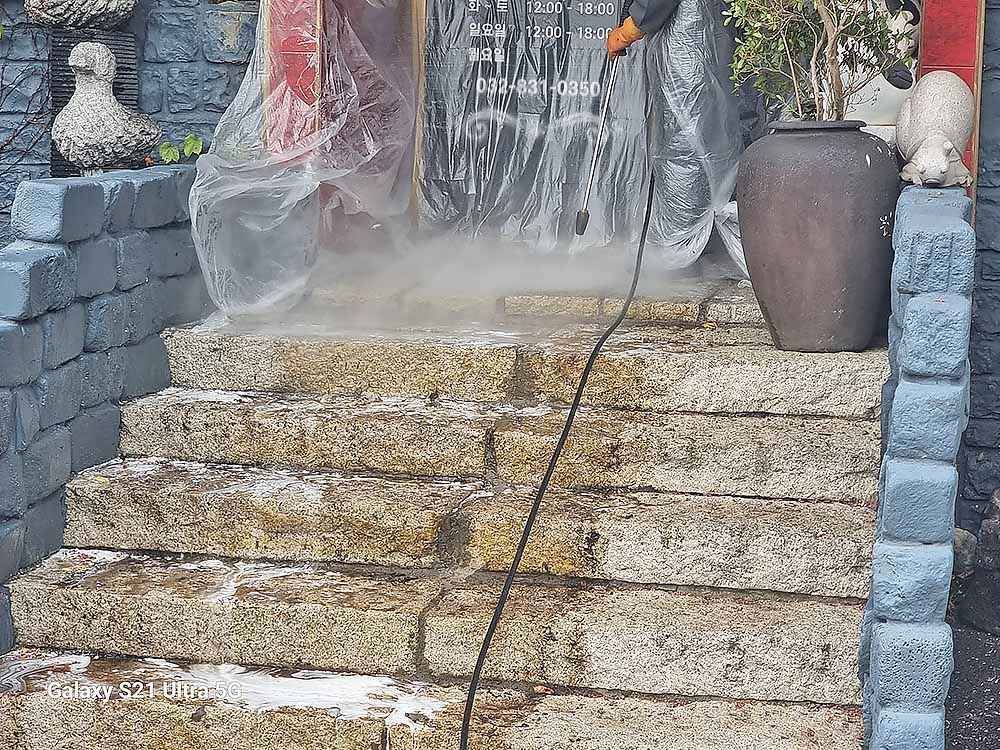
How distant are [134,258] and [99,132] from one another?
36.1 inches

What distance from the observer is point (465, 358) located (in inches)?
144

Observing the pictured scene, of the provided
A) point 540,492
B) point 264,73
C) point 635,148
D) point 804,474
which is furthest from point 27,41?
point 804,474

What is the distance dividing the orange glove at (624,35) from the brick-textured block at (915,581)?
7.42ft

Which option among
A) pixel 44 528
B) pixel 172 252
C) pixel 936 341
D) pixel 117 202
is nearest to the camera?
pixel 936 341

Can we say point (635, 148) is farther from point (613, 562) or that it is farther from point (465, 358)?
point (613, 562)

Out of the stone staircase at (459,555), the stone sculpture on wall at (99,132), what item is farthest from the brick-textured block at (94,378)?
the stone sculpture on wall at (99,132)

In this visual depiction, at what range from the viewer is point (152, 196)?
3.84 m

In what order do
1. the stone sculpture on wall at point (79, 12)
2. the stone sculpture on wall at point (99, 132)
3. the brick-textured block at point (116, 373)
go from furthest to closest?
the stone sculpture on wall at point (79, 12) < the stone sculpture on wall at point (99, 132) < the brick-textured block at point (116, 373)

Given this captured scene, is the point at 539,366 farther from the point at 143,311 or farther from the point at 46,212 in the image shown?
the point at 46,212

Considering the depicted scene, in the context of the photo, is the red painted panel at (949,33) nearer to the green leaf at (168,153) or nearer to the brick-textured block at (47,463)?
the green leaf at (168,153)

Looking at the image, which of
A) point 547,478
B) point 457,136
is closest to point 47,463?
point 547,478

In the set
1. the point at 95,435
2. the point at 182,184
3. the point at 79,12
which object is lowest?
the point at 95,435

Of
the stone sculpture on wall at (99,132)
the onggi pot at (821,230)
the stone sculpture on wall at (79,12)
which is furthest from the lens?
the stone sculpture on wall at (79,12)

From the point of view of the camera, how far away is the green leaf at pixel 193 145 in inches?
191
